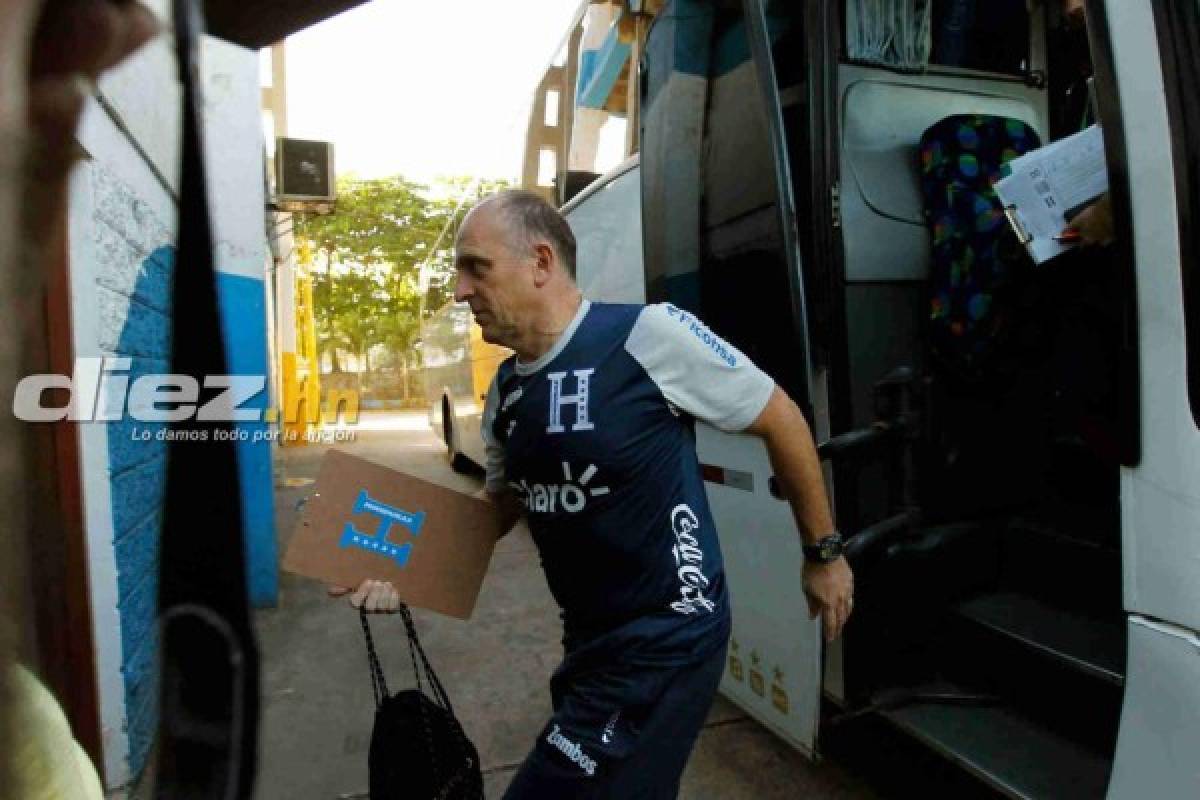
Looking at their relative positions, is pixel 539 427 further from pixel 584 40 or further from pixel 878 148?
pixel 584 40

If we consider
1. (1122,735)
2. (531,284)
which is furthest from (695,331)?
(1122,735)

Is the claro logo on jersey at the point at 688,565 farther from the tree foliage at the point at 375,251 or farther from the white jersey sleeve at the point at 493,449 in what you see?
the tree foliage at the point at 375,251

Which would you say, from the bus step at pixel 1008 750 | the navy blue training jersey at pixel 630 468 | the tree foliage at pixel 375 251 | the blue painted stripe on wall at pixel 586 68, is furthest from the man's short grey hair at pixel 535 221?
the tree foliage at pixel 375 251

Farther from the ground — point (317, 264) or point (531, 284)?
point (317, 264)

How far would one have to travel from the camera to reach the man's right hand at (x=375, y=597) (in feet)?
5.87

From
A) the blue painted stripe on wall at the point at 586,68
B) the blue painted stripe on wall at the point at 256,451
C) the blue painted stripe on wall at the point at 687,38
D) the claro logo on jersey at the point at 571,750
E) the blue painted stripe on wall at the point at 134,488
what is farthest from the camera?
the blue painted stripe on wall at the point at 256,451

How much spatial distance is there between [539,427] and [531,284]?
324 millimetres

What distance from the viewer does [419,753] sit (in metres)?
1.93

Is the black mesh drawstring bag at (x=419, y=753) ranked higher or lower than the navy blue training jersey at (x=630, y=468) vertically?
lower

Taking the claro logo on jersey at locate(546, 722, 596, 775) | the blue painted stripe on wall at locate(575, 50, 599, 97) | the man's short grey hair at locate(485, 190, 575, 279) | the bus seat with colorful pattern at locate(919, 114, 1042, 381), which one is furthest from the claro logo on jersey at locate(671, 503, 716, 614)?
the blue painted stripe on wall at locate(575, 50, 599, 97)

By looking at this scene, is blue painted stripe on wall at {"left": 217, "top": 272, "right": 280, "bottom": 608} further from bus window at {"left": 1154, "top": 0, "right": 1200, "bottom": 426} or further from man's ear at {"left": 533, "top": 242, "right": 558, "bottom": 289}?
bus window at {"left": 1154, "top": 0, "right": 1200, "bottom": 426}

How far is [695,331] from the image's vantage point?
170cm

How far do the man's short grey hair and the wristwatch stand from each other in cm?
84

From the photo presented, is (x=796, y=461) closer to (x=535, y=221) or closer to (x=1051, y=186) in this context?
(x=535, y=221)
